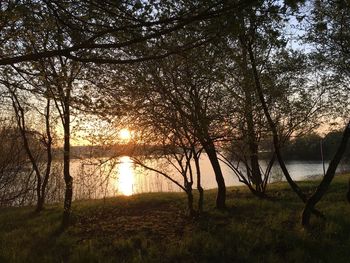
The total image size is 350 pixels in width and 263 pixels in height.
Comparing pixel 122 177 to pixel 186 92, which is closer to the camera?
pixel 186 92

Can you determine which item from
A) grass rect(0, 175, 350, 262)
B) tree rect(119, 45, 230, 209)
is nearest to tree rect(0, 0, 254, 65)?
tree rect(119, 45, 230, 209)

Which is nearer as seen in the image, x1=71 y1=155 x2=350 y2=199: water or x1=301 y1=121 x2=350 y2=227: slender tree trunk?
x1=301 y1=121 x2=350 y2=227: slender tree trunk

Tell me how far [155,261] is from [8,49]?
559 centimetres

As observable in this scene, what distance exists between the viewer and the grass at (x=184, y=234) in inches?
354

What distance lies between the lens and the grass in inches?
354

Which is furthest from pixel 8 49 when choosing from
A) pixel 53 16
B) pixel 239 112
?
pixel 239 112

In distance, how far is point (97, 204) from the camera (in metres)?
16.7

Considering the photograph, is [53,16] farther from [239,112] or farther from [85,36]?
[239,112]

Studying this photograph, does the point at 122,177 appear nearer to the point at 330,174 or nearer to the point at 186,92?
the point at 186,92

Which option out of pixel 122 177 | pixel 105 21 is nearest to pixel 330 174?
pixel 105 21

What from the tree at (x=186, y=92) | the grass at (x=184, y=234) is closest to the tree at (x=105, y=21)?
the tree at (x=186, y=92)

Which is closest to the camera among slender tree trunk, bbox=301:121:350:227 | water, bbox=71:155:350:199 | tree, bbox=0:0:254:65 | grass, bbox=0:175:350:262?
tree, bbox=0:0:254:65

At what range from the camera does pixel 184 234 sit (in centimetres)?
1078

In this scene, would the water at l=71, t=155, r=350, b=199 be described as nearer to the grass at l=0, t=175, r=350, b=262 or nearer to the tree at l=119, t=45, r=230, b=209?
the grass at l=0, t=175, r=350, b=262
